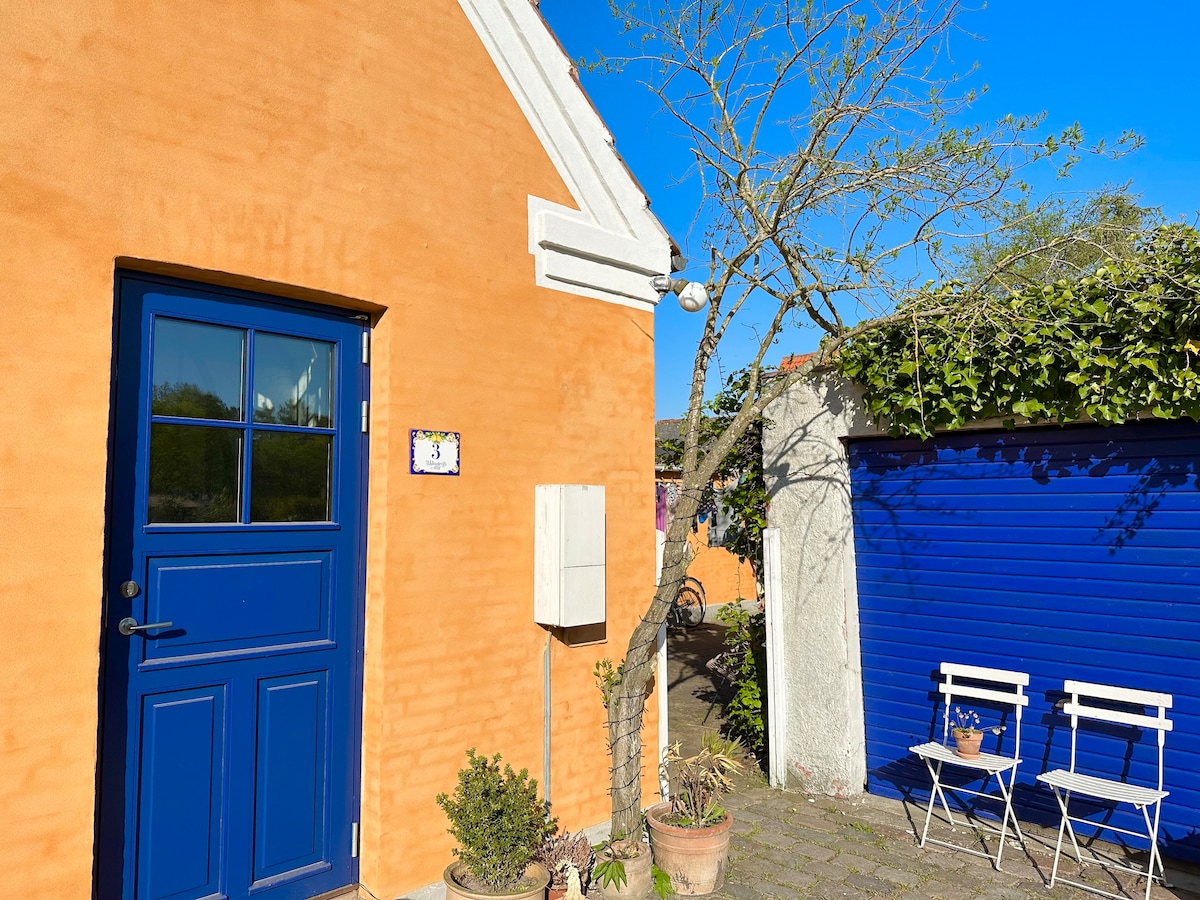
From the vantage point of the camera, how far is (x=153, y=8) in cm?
334

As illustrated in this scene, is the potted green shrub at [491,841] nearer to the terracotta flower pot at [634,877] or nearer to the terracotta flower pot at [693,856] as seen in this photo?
the terracotta flower pot at [634,877]

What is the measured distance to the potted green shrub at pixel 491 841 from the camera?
3629 mm

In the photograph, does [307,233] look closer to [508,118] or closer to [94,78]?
[94,78]

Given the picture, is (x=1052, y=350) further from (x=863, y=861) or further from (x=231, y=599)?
(x=231, y=599)

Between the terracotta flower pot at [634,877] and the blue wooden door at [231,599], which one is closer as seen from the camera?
the blue wooden door at [231,599]

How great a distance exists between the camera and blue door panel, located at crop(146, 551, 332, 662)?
3.38 meters

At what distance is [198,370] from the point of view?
3549mm

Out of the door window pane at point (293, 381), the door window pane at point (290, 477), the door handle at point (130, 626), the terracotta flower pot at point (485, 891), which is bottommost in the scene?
the terracotta flower pot at point (485, 891)

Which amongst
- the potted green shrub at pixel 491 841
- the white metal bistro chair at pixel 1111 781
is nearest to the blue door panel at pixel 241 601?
the potted green shrub at pixel 491 841

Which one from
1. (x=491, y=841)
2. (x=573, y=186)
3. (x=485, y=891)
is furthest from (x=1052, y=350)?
(x=485, y=891)

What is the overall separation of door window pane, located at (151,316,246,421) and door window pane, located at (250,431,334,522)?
22 cm

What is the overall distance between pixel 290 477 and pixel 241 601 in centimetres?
62

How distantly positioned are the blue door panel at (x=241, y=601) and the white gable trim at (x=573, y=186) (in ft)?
7.28

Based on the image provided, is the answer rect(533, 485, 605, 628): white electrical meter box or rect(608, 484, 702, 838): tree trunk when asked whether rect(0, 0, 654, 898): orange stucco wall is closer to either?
rect(533, 485, 605, 628): white electrical meter box
